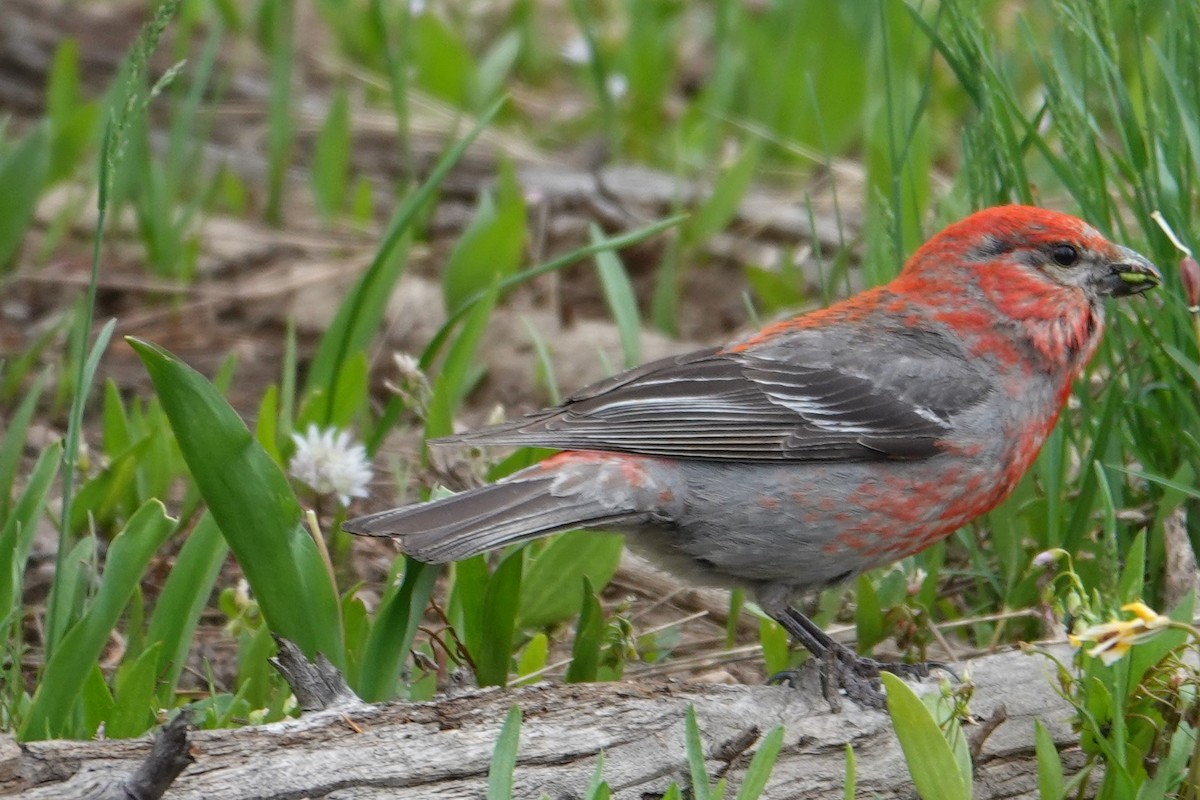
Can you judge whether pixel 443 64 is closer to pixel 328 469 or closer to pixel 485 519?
pixel 328 469

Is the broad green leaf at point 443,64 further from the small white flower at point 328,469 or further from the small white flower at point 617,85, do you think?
the small white flower at point 328,469

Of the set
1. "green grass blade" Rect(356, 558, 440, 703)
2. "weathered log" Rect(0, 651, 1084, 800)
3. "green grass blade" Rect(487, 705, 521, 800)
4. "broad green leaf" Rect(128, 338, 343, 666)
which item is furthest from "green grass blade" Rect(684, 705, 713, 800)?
"broad green leaf" Rect(128, 338, 343, 666)

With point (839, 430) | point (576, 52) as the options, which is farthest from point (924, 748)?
point (576, 52)

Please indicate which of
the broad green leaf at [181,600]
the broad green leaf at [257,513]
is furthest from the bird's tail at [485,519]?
the broad green leaf at [181,600]

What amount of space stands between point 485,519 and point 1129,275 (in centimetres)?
181

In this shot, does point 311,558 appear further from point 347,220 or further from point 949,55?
point 347,220

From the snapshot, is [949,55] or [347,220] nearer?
[949,55]

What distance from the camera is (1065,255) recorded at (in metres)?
4.24

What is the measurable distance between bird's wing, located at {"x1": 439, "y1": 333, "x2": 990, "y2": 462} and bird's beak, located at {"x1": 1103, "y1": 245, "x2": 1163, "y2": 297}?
1.39ft

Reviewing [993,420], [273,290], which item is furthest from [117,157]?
[273,290]

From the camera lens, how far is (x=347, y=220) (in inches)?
265

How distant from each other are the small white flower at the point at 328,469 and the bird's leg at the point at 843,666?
1.18 meters

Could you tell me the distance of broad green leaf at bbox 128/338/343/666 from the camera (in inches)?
128

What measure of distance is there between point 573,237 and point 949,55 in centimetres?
261
